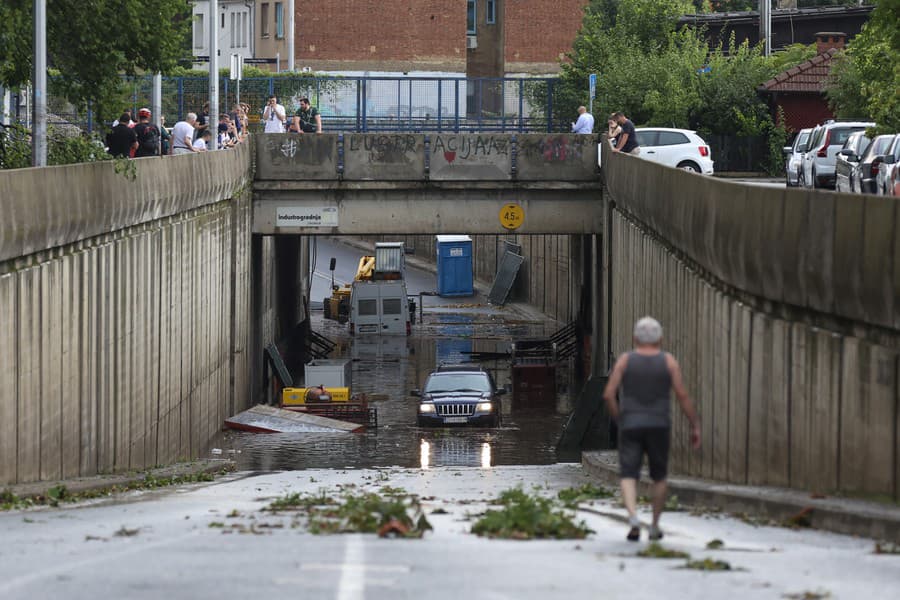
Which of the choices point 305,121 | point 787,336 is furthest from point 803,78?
point 787,336

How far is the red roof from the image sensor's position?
57125 millimetres

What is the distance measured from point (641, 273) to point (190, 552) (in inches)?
806

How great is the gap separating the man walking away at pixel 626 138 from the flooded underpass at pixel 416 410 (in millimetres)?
6845

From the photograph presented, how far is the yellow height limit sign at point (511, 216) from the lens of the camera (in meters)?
43.3

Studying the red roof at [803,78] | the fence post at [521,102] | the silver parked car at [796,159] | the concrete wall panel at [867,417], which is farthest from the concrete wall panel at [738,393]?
the red roof at [803,78]

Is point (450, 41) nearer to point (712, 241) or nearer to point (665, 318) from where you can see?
point (665, 318)

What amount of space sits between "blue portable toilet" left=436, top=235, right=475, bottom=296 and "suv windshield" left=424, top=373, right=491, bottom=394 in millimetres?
34444

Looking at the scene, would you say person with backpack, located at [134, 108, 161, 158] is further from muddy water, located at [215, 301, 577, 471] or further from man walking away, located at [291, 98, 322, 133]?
man walking away, located at [291, 98, 322, 133]

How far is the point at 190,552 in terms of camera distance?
34.6 ft

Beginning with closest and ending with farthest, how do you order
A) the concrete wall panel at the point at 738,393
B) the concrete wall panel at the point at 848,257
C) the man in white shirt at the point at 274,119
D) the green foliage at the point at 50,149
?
1. the concrete wall panel at the point at 848,257
2. the concrete wall panel at the point at 738,393
3. the green foliage at the point at 50,149
4. the man in white shirt at the point at 274,119

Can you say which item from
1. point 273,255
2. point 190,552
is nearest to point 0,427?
point 190,552

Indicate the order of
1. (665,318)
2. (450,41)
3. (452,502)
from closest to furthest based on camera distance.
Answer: (452,502) < (665,318) < (450,41)

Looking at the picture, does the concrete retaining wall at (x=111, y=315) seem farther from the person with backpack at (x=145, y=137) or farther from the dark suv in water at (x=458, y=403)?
the dark suv in water at (x=458, y=403)

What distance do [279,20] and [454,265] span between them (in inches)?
762
